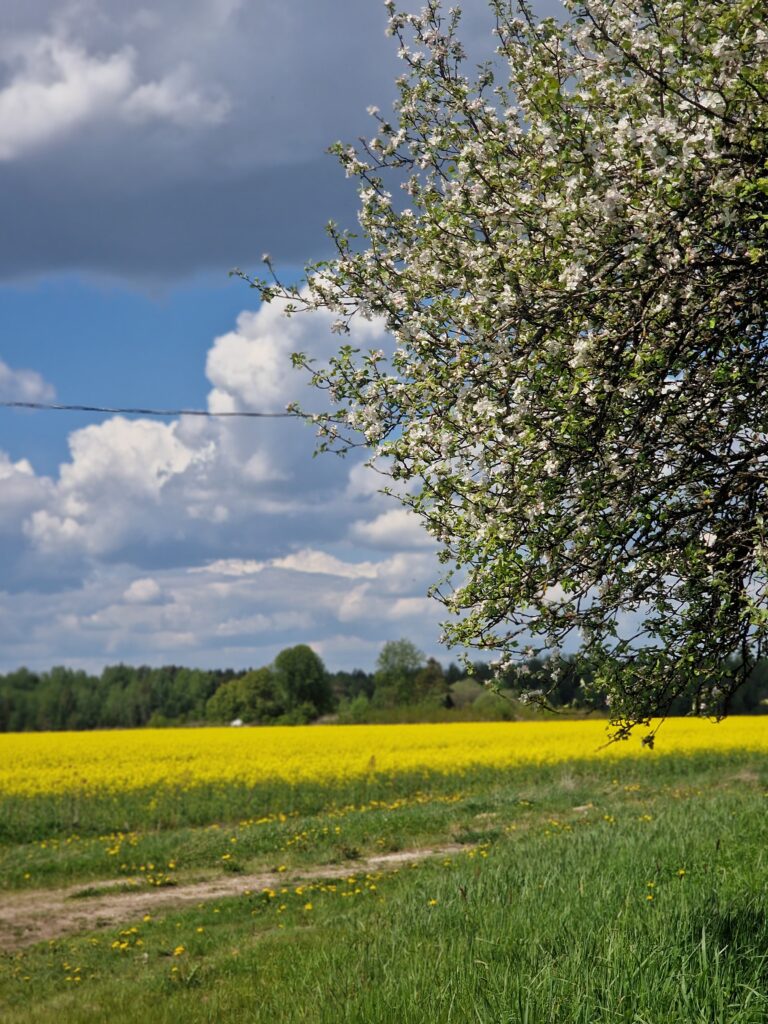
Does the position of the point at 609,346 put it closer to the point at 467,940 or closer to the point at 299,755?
the point at 467,940

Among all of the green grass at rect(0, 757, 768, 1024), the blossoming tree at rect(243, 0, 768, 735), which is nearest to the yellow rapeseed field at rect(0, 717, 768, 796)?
the green grass at rect(0, 757, 768, 1024)

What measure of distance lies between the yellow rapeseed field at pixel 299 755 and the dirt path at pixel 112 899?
10777 mm

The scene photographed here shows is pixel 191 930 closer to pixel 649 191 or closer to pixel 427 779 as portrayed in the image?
pixel 649 191

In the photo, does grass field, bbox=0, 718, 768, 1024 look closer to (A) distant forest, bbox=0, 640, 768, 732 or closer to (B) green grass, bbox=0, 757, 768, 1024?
(B) green grass, bbox=0, 757, 768, 1024

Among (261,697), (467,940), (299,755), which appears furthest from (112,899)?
(261,697)

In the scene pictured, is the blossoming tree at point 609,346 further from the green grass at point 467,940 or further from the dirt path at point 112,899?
the dirt path at point 112,899

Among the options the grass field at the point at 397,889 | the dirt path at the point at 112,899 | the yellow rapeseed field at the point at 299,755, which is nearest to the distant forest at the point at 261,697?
the yellow rapeseed field at the point at 299,755

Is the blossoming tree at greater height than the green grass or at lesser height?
greater

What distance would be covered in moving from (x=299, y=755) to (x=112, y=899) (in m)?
20.0

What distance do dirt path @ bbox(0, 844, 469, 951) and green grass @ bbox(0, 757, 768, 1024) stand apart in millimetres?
553

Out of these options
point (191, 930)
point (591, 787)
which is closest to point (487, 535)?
point (191, 930)

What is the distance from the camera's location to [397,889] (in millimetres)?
14258

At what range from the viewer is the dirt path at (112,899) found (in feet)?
50.4

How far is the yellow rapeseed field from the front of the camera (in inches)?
1188
